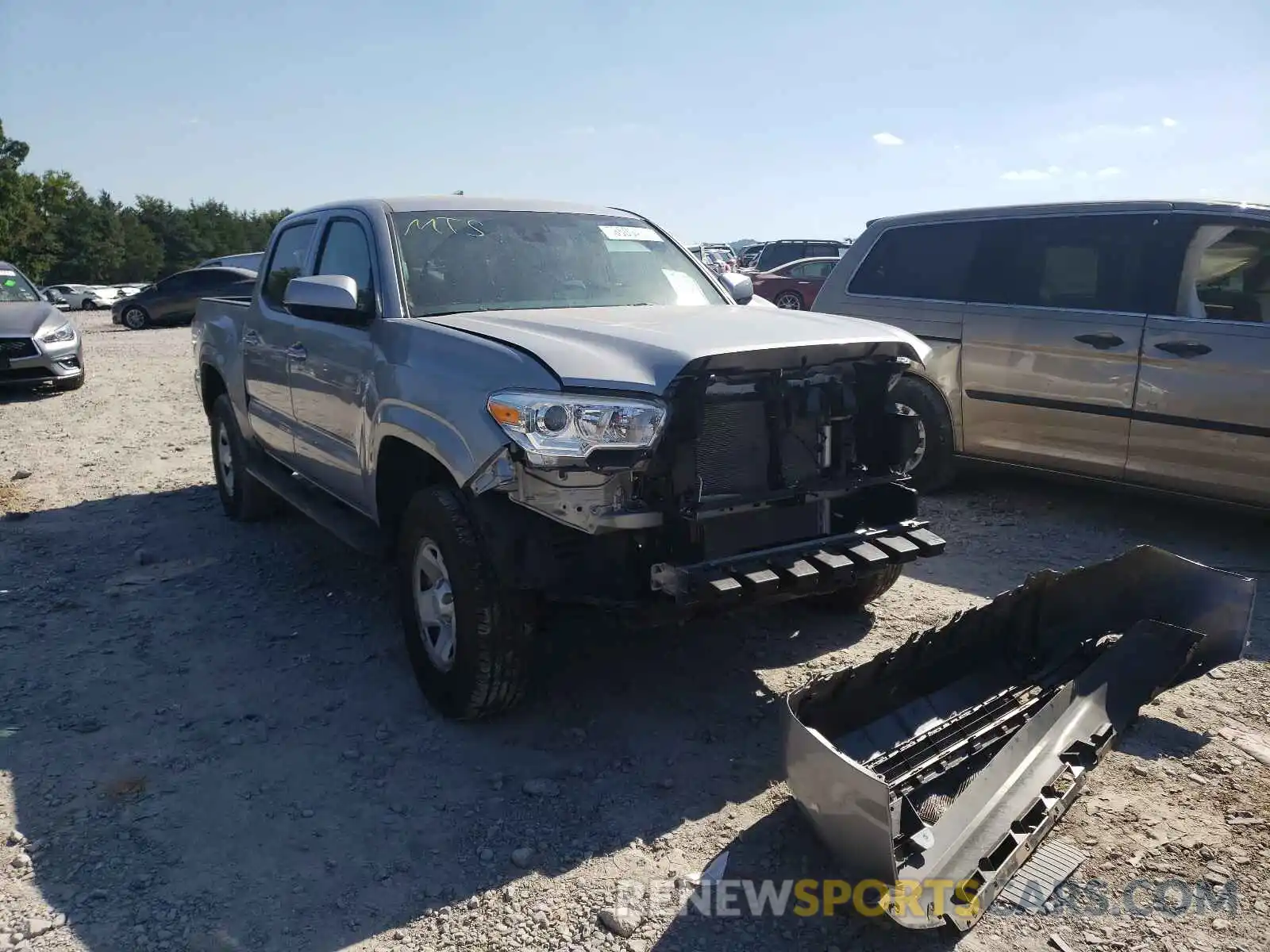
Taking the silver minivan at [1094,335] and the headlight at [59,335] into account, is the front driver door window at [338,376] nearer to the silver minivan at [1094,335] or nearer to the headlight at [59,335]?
the silver minivan at [1094,335]

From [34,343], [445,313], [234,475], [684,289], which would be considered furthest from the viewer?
[34,343]

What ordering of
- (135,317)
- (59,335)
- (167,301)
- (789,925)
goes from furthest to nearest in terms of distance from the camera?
(135,317), (167,301), (59,335), (789,925)

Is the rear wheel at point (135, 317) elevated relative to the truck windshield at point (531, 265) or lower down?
lower down

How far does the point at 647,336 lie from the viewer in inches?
133

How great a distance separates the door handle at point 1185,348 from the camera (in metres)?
5.29

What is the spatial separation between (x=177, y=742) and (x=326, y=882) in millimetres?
1184

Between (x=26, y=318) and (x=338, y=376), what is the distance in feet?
33.5

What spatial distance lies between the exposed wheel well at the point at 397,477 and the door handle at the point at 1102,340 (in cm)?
399

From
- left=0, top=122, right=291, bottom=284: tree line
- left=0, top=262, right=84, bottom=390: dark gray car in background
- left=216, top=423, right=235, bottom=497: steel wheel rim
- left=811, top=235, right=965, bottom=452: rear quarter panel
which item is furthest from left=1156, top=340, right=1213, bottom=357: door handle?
left=0, top=122, right=291, bottom=284: tree line

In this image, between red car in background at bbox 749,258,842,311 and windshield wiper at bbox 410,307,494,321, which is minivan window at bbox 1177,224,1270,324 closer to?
windshield wiper at bbox 410,307,494,321

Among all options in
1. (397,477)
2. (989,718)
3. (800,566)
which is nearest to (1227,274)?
(989,718)

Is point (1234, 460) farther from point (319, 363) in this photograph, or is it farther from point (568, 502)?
point (319, 363)

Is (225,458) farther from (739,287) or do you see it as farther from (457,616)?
(457,616)

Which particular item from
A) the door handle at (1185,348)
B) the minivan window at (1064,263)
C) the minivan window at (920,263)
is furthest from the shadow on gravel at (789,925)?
the minivan window at (920,263)
